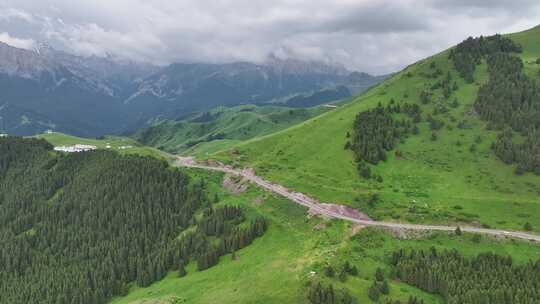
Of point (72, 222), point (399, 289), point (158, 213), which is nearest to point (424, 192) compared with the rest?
point (399, 289)

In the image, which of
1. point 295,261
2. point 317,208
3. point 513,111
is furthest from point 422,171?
point 295,261

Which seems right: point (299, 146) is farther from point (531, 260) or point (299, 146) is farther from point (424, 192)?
point (531, 260)

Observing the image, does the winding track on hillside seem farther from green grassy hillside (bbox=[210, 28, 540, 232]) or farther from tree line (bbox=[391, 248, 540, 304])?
tree line (bbox=[391, 248, 540, 304])

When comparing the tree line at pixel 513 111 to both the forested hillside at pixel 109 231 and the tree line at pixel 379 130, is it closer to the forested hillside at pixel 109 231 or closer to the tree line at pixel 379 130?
the tree line at pixel 379 130

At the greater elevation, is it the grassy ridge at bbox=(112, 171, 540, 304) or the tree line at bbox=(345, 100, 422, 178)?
the tree line at bbox=(345, 100, 422, 178)

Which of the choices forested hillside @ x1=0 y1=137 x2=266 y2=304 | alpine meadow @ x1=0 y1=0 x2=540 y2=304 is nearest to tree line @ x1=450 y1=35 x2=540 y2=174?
alpine meadow @ x1=0 y1=0 x2=540 y2=304
